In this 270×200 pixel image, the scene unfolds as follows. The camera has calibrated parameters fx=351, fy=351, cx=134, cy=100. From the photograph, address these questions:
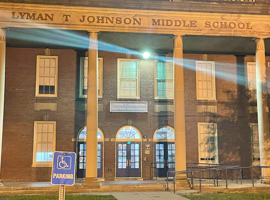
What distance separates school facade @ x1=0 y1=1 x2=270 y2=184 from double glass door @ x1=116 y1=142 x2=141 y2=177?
56 mm

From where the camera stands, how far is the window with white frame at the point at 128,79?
20.4 metres

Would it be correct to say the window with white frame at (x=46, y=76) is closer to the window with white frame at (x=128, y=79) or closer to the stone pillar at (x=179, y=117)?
the window with white frame at (x=128, y=79)

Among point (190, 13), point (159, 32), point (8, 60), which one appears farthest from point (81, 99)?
point (190, 13)

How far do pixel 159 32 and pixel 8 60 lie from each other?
889 centimetres

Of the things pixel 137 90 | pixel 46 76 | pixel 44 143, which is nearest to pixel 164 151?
pixel 137 90

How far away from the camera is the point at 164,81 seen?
68.6 ft

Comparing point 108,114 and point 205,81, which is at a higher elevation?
point 205,81

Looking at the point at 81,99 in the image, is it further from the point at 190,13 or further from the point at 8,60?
the point at 190,13

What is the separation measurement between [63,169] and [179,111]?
36.0ft

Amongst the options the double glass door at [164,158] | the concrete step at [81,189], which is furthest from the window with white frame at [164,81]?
the concrete step at [81,189]

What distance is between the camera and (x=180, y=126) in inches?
658

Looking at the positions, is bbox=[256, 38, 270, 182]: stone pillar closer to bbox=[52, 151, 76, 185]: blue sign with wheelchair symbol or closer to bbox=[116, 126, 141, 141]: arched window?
bbox=[116, 126, 141, 141]: arched window

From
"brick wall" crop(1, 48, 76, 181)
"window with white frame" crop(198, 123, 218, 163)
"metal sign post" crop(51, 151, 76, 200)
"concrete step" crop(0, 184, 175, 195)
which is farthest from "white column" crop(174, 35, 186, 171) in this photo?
"metal sign post" crop(51, 151, 76, 200)

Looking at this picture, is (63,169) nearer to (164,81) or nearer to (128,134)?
(128,134)
